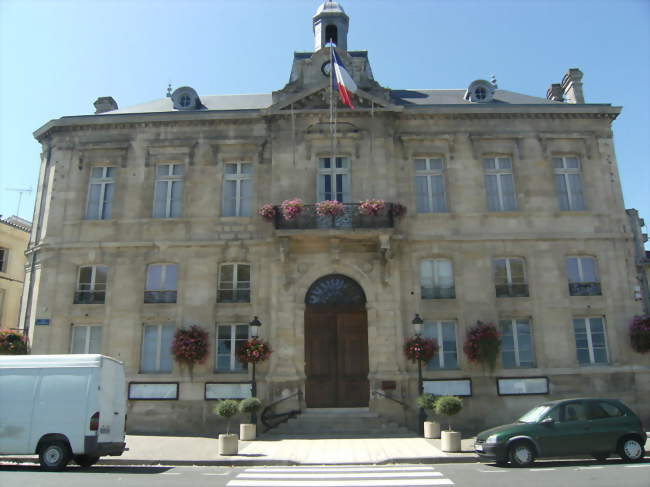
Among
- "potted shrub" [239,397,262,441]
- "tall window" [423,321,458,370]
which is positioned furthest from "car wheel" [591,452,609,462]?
"potted shrub" [239,397,262,441]

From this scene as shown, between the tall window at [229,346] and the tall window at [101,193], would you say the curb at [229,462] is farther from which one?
the tall window at [101,193]

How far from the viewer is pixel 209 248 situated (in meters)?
18.7

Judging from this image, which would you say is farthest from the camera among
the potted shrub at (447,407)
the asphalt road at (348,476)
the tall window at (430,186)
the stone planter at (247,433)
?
the tall window at (430,186)

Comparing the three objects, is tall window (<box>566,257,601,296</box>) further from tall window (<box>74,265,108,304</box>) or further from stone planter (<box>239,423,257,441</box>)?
tall window (<box>74,265,108,304</box>)

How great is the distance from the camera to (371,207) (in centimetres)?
1747

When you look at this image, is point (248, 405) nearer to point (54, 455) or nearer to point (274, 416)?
point (274, 416)

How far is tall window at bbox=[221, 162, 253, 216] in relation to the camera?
19281mm

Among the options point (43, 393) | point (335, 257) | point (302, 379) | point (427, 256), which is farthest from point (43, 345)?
point (427, 256)

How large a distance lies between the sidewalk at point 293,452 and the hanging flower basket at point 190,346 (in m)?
2.75

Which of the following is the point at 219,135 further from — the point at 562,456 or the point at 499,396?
the point at 562,456

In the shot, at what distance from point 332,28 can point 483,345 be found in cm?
1476

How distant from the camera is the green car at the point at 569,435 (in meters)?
11.1

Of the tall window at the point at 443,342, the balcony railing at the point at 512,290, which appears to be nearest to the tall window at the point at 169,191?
the tall window at the point at 443,342

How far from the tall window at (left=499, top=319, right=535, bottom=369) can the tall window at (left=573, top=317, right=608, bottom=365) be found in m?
1.64
